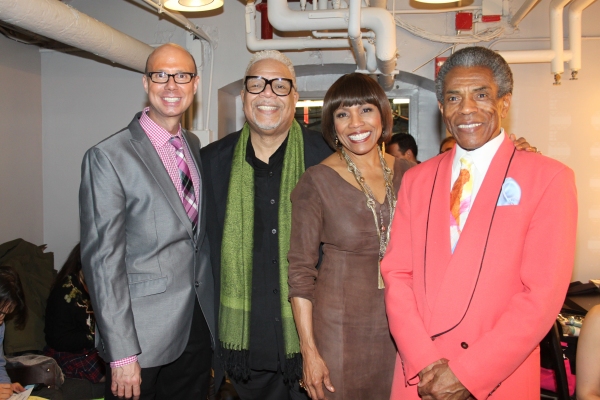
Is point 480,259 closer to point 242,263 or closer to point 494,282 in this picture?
point 494,282

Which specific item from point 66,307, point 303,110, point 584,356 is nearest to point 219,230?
point 584,356

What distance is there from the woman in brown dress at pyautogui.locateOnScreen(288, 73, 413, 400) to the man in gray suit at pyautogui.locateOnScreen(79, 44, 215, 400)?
1.60 feet

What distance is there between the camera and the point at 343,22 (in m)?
4.07

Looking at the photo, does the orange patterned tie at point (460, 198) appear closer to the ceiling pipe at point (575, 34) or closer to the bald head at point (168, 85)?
the bald head at point (168, 85)

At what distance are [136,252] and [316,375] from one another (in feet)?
2.73

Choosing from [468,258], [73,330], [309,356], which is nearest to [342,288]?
[309,356]

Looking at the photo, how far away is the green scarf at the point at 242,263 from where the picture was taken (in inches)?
87.0

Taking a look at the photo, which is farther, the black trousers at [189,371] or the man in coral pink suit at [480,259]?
the black trousers at [189,371]

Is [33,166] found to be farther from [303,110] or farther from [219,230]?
[219,230]

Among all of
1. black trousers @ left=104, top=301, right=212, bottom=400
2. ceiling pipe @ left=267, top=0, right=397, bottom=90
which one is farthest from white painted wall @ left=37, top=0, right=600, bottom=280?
black trousers @ left=104, top=301, right=212, bottom=400

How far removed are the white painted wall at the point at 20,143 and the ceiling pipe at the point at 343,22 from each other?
2878 mm

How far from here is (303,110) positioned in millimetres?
6227

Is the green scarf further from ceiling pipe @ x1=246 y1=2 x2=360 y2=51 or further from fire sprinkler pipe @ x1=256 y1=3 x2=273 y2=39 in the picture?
fire sprinkler pipe @ x1=256 y1=3 x2=273 y2=39

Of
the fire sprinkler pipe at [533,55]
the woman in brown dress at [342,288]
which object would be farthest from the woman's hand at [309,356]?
the fire sprinkler pipe at [533,55]
